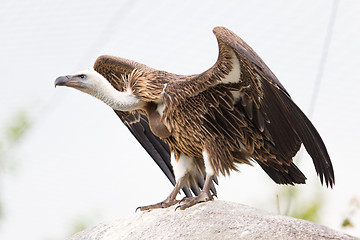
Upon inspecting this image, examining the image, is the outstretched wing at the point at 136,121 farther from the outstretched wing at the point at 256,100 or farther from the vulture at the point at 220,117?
the outstretched wing at the point at 256,100

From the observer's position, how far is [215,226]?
3568mm

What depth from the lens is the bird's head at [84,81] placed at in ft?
13.2

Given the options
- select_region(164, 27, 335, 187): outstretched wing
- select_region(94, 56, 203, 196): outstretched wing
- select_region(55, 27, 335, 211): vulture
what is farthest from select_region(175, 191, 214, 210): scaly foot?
select_region(94, 56, 203, 196): outstretched wing

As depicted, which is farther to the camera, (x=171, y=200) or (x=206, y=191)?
(x=171, y=200)

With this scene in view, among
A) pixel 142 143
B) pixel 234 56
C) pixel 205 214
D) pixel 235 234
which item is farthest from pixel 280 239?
pixel 142 143

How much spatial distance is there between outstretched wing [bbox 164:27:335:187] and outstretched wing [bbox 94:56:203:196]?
70 centimetres

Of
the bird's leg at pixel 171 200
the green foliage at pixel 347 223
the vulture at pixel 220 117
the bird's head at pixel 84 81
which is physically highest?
the bird's head at pixel 84 81

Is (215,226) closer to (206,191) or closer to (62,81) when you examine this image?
(206,191)

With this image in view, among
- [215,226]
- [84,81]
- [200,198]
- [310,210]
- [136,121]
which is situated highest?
[84,81]

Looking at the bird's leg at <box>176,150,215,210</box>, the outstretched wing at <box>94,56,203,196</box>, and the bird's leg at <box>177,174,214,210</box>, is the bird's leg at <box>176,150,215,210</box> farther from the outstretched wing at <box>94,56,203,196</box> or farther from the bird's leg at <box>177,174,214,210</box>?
the outstretched wing at <box>94,56,203,196</box>

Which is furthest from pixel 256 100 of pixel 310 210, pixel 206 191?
pixel 310 210

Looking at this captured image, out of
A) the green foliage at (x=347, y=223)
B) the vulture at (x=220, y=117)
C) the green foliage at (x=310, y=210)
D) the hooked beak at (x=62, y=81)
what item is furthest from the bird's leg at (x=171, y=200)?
the green foliage at (x=310, y=210)

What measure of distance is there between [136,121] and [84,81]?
3.32 feet

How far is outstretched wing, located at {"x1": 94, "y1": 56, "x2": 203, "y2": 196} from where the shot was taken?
4.70 meters
